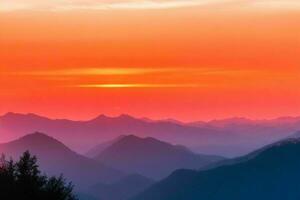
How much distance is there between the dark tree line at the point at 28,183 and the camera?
47938 millimetres

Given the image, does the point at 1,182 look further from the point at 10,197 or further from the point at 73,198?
the point at 73,198

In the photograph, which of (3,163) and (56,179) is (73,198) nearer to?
(56,179)

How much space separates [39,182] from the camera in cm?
5019

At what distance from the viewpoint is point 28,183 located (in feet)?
164

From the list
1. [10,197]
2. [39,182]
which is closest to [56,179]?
[39,182]

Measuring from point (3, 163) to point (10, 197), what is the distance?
18.3 feet

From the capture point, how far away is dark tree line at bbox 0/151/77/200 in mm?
47938

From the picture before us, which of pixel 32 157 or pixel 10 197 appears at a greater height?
pixel 32 157

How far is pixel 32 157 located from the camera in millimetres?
51688

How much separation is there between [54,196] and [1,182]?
3441 millimetres

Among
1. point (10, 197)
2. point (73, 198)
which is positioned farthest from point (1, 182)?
point (73, 198)

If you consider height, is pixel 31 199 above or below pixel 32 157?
below

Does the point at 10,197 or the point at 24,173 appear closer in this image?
the point at 10,197

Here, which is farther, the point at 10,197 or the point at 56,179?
the point at 56,179
